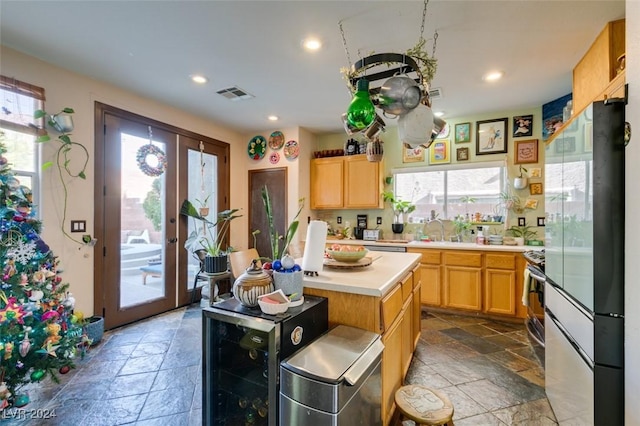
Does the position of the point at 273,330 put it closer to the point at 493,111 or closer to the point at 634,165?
the point at 634,165

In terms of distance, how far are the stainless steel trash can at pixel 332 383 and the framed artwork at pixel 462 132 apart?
12.7 feet

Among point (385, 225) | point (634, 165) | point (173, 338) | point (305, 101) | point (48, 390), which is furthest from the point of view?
point (385, 225)

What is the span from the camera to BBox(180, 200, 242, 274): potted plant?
12.0 feet

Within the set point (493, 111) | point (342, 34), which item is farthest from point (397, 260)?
point (493, 111)

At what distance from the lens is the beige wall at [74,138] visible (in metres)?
2.60

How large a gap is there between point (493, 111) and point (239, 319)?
439 centimetres

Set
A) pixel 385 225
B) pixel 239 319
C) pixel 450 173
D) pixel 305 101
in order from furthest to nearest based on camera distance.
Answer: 1. pixel 385 225
2. pixel 450 173
3. pixel 305 101
4. pixel 239 319

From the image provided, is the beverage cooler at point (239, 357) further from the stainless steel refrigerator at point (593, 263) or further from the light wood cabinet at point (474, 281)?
the light wood cabinet at point (474, 281)

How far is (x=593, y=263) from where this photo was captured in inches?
49.5

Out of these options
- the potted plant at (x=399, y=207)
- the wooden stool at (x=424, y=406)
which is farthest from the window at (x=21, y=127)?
the potted plant at (x=399, y=207)

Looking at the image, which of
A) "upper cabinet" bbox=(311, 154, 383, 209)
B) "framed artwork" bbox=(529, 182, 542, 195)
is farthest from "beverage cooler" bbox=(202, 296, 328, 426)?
"framed artwork" bbox=(529, 182, 542, 195)

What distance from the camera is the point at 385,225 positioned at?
4793 millimetres

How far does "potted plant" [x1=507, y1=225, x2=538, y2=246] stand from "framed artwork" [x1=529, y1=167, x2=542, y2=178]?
2.32ft

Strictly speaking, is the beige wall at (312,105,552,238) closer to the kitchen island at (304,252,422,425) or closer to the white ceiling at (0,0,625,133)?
the white ceiling at (0,0,625,133)
